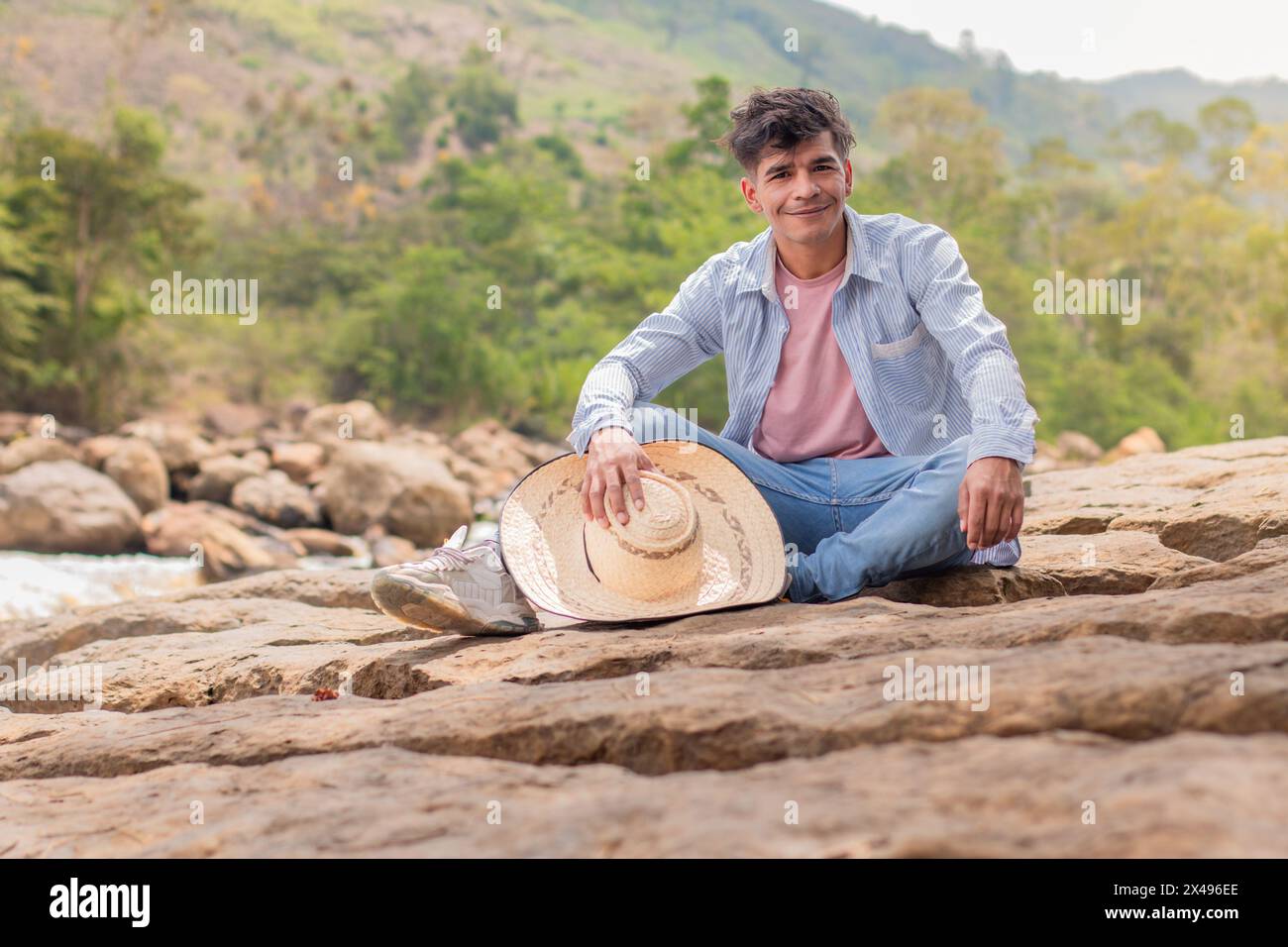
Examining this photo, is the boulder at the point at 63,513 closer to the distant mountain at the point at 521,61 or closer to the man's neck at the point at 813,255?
the man's neck at the point at 813,255

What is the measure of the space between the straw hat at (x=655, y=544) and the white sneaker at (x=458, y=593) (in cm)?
8

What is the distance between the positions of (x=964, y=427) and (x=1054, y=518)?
1143 mm

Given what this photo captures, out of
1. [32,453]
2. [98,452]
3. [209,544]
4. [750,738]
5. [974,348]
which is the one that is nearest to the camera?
[750,738]

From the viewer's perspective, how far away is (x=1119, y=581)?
133 inches

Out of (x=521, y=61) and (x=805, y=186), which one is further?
(x=521, y=61)

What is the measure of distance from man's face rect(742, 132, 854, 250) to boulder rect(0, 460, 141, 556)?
33.8ft

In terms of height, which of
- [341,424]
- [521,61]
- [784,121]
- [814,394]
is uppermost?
[521,61]

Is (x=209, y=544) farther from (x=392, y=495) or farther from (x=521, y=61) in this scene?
(x=521, y=61)

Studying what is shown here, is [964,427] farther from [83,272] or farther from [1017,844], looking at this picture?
[83,272]

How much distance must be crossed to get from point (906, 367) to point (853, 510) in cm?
45

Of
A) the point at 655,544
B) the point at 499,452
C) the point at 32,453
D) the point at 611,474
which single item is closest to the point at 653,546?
the point at 655,544

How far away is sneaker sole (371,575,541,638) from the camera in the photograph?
2.97 meters

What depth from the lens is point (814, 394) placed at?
3572 millimetres


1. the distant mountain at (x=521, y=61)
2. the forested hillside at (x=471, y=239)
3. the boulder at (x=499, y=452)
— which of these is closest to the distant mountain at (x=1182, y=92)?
the distant mountain at (x=521, y=61)
